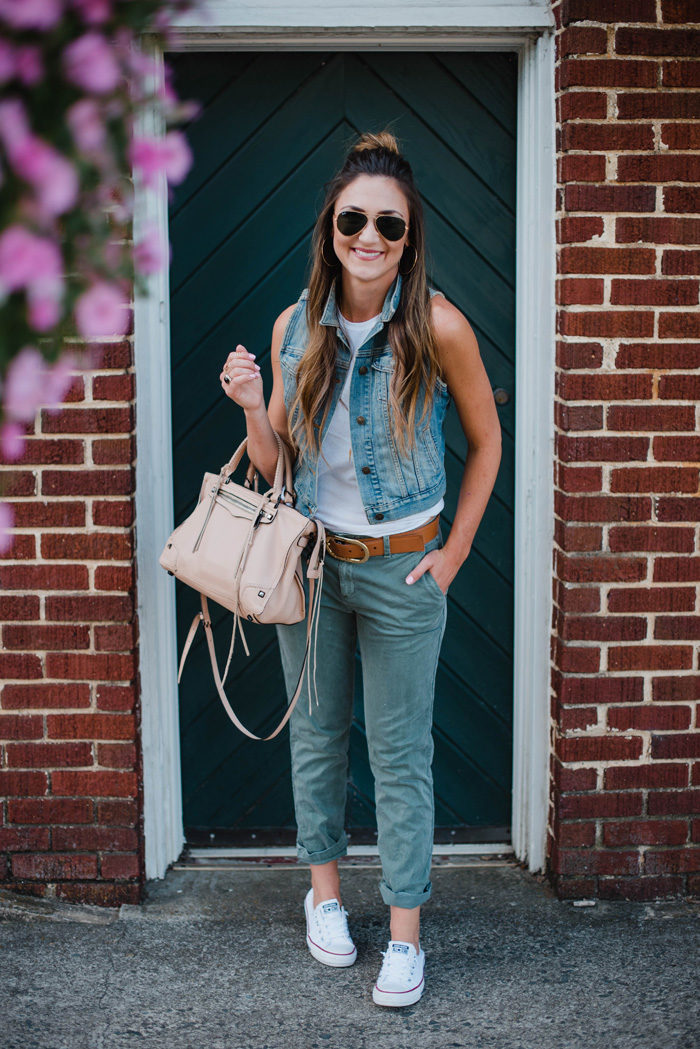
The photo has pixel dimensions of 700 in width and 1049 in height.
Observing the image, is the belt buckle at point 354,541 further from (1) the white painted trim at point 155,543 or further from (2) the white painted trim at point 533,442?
(2) the white painted trim at point 533,442

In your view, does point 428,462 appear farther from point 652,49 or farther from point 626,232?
point 652,49

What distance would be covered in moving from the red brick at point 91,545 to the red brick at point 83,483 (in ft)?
0.42

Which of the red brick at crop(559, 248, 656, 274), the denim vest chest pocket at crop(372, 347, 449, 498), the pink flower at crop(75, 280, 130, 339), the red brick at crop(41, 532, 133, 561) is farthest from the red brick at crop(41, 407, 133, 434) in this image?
the pink flower at crop(75, 280, 130, 339)

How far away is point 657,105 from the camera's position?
3072 millimetres

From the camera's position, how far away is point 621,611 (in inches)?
128

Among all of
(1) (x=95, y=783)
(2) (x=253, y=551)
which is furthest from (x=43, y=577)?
(2) (x=253, y=551)

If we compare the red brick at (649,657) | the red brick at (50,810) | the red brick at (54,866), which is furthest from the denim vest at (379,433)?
the red brick at (54,866)

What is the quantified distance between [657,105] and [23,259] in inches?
104

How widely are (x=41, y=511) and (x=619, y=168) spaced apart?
1.96 metres

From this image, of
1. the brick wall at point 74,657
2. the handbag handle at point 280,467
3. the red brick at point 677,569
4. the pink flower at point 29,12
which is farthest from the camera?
the red brick at point 677,569

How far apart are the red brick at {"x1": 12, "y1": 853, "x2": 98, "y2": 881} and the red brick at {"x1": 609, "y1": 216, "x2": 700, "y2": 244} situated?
2.47 m

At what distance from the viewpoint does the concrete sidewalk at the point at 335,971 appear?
2.76 m

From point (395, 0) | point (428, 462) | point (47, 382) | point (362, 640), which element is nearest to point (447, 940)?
point (362, 640)

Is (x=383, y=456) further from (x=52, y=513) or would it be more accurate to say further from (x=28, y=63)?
(x=28, y=63)
